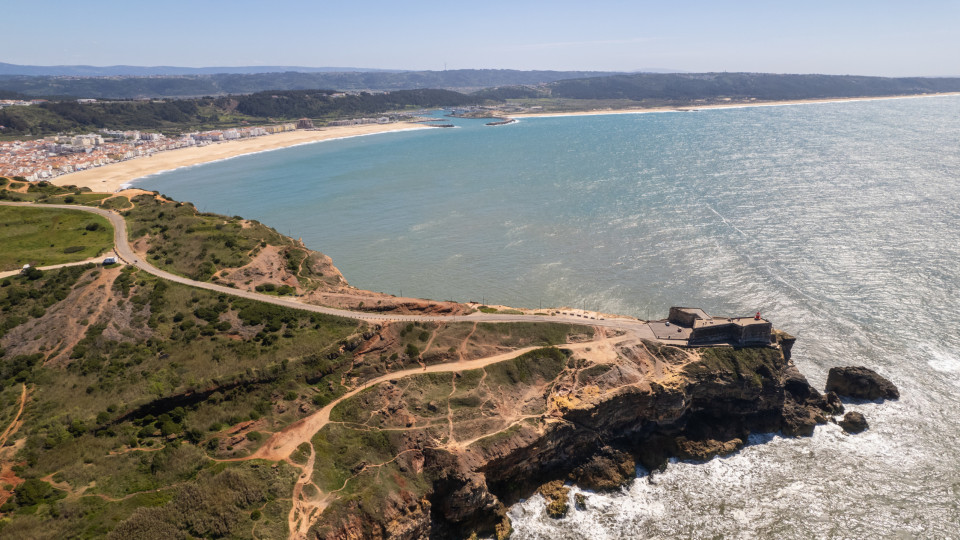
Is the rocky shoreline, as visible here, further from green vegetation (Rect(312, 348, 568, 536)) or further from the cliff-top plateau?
green vegetation (Rect(312, 348, 568, 536))

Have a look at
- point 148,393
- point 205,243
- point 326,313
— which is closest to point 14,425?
point 148,393

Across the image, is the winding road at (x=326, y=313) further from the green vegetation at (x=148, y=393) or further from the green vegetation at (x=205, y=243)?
the green vegetation at (x=205, y=243)

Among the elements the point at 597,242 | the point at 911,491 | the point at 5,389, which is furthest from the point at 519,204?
the point at 5,389

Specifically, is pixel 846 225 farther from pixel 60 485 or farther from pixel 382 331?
pixel 60 485

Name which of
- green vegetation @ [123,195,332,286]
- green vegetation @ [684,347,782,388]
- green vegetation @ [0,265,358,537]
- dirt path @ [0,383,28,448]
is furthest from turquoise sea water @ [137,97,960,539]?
dirt path @ [0,383,28,448]

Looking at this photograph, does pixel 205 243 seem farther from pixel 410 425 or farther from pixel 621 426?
pixel 621 426
